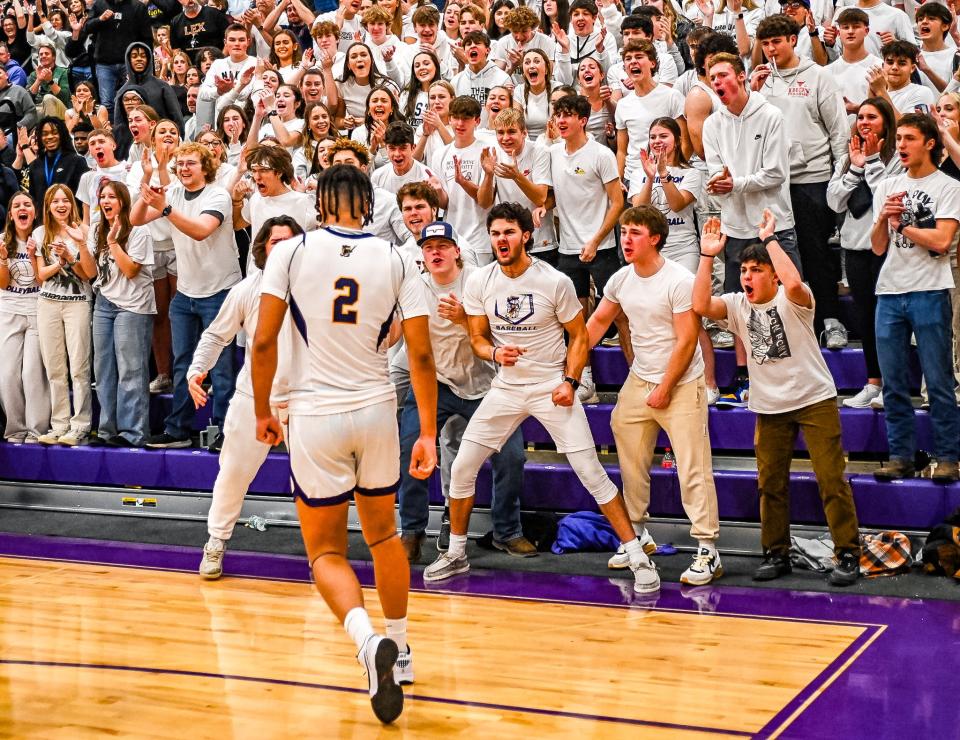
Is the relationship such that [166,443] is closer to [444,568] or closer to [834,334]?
[444,568]

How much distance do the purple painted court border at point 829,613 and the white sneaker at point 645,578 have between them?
0.09 m

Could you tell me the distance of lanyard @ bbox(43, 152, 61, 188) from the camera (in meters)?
11.4

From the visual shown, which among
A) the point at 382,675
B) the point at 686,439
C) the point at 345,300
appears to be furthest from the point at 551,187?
the point at 382,675

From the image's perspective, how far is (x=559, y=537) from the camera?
786 cm

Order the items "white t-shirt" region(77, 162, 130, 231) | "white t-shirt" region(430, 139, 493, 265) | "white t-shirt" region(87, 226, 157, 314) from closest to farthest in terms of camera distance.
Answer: "white t-shirt" region(430, 139, 493, 265) < "white t-shirt" region(87, 226, 157, 314) < "white t-shirt" region(77, 162, 130, 231)

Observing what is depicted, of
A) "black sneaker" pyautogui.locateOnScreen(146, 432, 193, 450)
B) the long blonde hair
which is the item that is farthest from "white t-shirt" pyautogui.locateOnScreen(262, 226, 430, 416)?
the long blonde hair

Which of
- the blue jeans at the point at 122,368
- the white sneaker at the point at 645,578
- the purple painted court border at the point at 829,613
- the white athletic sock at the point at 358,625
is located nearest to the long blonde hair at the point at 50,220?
the blue jeans at the point at 122,368

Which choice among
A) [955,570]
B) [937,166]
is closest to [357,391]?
[955,570]

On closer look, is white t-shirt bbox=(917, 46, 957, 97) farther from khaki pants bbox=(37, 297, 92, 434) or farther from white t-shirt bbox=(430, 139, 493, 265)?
khaki pants bbox=(37, 297, 92, 434)

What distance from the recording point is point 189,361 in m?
9.27

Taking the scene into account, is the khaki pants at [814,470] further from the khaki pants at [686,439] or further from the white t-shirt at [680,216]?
the white t-shirt at [680,216]

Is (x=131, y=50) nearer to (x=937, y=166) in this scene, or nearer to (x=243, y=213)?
(x=243, y=213)

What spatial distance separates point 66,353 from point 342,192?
5542 millimetres

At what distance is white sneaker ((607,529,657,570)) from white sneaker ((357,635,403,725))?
103 inches
